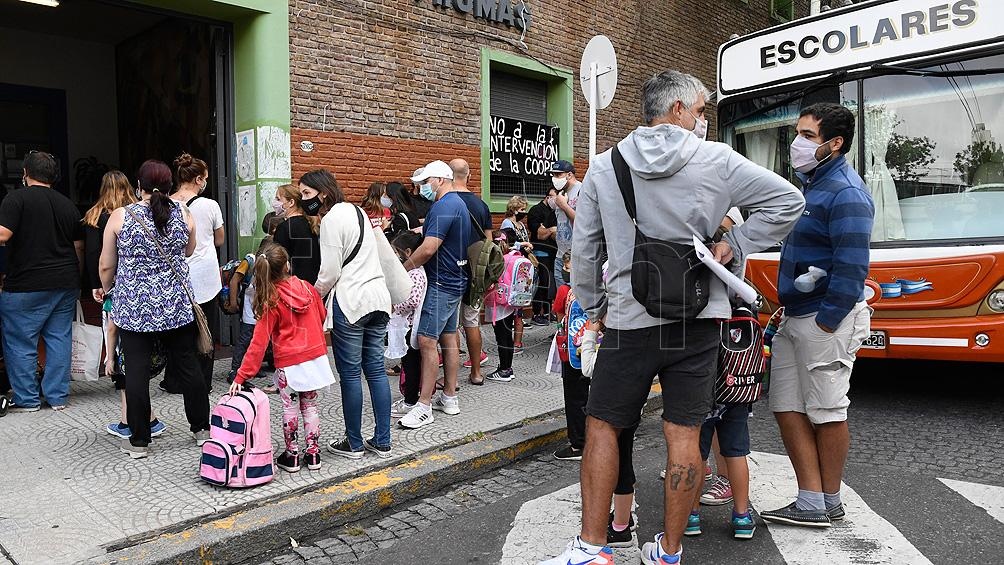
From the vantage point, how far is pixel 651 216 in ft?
10.3

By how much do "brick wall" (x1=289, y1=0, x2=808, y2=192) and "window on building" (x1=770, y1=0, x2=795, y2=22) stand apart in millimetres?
6632

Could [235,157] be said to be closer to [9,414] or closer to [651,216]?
[9,414]

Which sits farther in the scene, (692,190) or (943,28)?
(943,28)

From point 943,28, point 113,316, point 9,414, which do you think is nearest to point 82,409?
point 9,414

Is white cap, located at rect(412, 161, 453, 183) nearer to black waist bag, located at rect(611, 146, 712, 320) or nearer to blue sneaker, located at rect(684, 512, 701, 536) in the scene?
black waist bag, located at rect(611, 146, 712, 320)

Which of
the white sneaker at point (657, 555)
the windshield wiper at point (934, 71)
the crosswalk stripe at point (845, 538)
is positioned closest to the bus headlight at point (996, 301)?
the windshield wiper at point (934, 71)

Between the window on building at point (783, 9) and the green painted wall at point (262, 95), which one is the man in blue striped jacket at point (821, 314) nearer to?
the green painted wall at point (262, 95)

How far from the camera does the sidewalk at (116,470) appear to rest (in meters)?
3.75

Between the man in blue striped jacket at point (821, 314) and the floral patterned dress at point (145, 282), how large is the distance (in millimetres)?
3512

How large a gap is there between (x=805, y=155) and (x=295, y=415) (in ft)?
10.4

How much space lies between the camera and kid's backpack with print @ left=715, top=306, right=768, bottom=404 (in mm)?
3514

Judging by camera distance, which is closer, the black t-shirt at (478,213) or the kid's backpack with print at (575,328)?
the kid's backpack with print at (575,328)

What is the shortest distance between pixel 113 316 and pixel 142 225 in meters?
0.58

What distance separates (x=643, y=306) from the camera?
314 cm
